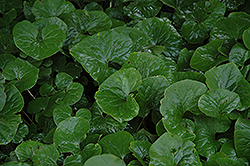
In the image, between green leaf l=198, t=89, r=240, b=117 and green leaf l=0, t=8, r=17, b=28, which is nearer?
green leaf l=198, t=89, r=240, b=117

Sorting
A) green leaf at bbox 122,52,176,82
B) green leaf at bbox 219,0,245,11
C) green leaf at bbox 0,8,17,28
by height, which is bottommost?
green leaf at bbox 122,52,176,82

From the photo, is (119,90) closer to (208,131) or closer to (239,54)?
(208,131)

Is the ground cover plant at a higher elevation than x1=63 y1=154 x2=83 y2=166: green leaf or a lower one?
higher

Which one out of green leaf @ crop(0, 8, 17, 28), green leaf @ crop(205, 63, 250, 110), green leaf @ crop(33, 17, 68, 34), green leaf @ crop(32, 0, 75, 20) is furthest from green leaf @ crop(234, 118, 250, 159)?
green leaf @ crop(0, 8, 17, 28)

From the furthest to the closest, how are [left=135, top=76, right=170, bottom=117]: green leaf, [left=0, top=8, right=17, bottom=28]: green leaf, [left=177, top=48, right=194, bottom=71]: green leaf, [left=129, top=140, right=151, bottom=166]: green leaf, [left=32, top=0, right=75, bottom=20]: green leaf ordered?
1. [left=0, top=8, right=17, bottom=28]: green leaf
2. [left=32, top=0, right=75, bottom=20]: green leaf
3. [left=177, top=48, right=194, bottom=71]: green leaf
4. [left=135, top=76, right=170, bottom=117]: green leaf
5. [left=129, top=140, right=151, bottom=166]: green leaf

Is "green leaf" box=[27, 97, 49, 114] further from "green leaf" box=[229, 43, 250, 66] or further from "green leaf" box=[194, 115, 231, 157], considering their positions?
"green leaf" box=[229, 43, 250, 66]

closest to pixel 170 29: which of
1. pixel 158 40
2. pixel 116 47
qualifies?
pixel 158 40

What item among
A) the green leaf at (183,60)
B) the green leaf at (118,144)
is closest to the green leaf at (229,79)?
the green leaf at (183,60)
